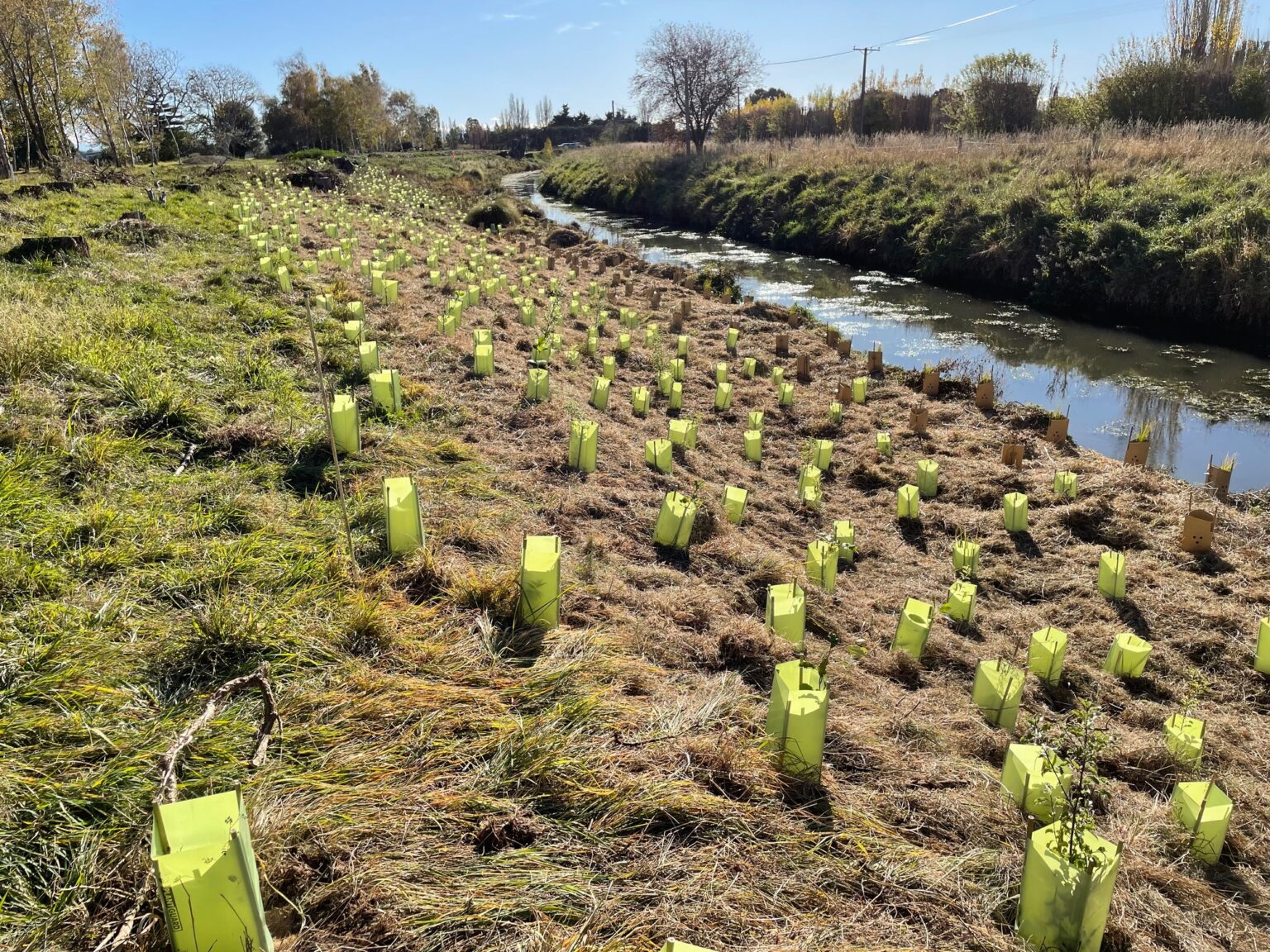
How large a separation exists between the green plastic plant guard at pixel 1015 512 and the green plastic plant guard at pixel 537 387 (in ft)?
11.2

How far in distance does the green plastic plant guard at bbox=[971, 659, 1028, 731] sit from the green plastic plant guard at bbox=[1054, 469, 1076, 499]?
2.87m

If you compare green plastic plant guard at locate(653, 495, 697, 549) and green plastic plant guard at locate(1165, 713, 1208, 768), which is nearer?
green plastic plant guard at locate(1165, 713, 1208, 768)

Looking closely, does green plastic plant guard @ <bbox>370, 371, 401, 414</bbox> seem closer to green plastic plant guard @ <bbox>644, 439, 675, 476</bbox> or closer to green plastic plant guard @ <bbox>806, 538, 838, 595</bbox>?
green plastic plant guard @ <bbox>644, 439, 675, 476</bbox>

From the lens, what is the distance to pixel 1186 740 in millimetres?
2594

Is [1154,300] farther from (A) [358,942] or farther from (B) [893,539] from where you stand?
(A) [358,942]

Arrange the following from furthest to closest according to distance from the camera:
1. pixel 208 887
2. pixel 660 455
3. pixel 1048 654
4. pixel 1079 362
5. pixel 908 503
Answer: pixel 1079 362 → pixel 908 503 → pixel 660 455 → pixel 1048 654 → pixel 208 887

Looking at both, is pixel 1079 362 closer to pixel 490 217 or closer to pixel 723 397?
pixel 723 397

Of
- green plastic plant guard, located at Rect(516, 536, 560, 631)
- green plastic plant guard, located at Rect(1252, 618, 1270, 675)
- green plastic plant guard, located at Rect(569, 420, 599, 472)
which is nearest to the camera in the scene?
green plastic plant guard, located at Rect(516, 536, 560, 631)

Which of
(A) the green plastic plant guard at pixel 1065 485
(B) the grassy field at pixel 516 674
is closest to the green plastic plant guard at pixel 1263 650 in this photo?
(B) the grassy field at pixel 516 674

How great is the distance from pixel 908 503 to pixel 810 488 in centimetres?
69

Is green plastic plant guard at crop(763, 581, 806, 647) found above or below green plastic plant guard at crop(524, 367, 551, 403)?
below

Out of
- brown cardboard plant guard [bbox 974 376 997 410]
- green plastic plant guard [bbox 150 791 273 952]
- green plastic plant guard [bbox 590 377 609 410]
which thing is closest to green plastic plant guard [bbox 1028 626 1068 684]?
green plastic plant guard [bbox 150 791 273 952]

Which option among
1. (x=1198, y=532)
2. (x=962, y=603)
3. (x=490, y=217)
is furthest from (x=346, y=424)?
(x=490, y=217)

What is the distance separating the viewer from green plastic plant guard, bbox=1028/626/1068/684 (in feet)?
10.4
